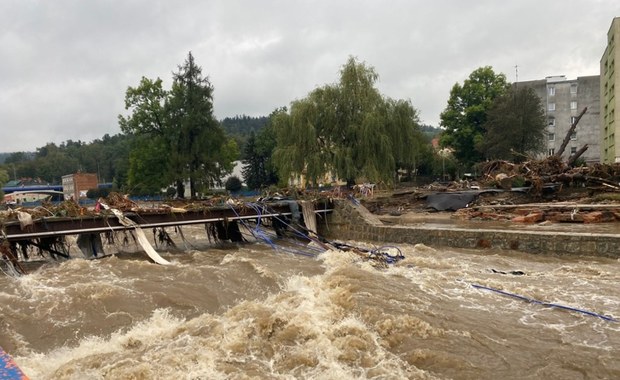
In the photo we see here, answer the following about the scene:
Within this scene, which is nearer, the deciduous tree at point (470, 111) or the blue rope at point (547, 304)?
the blue rope at point (547, 304)

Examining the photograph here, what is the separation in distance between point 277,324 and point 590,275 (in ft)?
21.0

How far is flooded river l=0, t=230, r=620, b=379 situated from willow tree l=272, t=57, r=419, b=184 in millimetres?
15250

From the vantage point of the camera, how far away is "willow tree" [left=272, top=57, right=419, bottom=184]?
2455 centimetres

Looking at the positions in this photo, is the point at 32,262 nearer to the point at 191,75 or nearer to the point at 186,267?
the point at 186,267

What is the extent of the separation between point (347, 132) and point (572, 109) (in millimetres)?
34174

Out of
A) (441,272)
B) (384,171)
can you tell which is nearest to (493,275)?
(441,272)

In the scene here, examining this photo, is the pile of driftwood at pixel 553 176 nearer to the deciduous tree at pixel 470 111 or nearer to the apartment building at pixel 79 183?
the deciduous tree at pixel 470 111

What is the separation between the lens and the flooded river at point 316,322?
15.3 feet

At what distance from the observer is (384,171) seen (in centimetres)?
2491

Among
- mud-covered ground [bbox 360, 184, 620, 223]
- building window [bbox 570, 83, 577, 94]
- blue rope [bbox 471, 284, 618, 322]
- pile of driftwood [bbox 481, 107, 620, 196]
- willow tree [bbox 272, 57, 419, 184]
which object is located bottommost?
blue rope [bbox 471, 284, 618, 322]

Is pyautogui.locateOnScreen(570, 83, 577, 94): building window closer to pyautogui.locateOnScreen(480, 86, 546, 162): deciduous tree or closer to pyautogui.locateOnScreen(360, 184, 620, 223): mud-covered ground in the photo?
pyautogui.locateOnScreen(480, 86, 546, 162): deciduous tree

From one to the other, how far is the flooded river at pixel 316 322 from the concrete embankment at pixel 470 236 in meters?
0.62

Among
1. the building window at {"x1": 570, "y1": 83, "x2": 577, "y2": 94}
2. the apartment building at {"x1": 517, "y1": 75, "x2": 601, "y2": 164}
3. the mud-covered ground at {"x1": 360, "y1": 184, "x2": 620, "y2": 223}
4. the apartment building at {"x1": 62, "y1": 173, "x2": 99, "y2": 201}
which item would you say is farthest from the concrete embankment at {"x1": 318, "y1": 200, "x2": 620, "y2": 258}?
→ the apartment building at {"x1": 62, "y1": 173, "x2": 99, "y2": 201}

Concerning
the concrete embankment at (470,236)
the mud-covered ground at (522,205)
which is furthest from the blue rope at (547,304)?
the mud-covered ground at (522,205)
